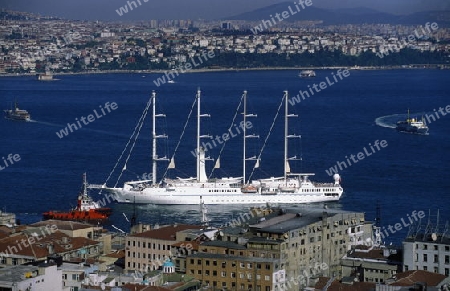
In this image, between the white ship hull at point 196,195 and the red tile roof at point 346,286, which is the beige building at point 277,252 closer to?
the red tile roof at point 346,286

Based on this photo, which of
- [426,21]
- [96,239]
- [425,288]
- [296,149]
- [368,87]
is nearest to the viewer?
[425,288]

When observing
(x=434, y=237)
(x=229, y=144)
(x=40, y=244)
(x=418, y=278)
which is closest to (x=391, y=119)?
(x=229, y=144)

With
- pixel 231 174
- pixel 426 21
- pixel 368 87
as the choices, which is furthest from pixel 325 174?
pixel 426 21

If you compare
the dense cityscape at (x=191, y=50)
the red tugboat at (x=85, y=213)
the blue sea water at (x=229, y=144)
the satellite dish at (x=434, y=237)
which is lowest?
the red tugboat at (x=85, y=213)

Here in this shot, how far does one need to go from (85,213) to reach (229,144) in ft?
40.4

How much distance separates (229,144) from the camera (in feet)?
121

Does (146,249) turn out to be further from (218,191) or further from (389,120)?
(389,120)

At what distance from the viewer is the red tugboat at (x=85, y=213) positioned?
2450 cm

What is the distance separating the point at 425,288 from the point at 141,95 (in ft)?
170

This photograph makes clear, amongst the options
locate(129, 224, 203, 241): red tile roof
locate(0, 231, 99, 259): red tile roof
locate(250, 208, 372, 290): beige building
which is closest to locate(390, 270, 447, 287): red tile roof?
locate(250, 208, 372, 290): beige building

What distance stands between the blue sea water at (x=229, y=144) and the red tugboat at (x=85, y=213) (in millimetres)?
392

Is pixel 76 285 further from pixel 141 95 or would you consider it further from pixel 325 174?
pixel 141 95

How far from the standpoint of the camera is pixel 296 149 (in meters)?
36.0

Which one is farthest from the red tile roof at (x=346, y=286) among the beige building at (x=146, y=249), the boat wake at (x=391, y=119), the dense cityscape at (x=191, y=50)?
the dense cityscape at (x=191, y=50)
